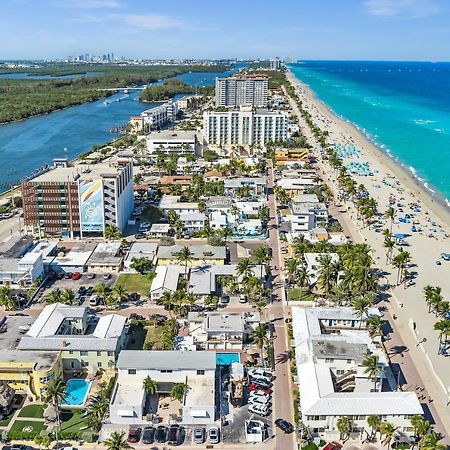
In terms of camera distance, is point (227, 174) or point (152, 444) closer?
point (152, 444)

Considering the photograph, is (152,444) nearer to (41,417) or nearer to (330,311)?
(41,417)

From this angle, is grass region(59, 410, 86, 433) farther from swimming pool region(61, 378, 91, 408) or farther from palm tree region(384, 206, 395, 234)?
palm tree region(384, 206, 395, 234)

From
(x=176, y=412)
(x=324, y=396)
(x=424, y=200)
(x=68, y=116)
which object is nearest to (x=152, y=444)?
(x=176, y=412)

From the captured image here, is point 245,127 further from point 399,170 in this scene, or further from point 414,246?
point 414,246

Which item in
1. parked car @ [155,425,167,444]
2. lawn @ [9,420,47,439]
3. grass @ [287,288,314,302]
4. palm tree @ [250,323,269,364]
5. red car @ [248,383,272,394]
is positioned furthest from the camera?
grass @ [287,288,314,302]

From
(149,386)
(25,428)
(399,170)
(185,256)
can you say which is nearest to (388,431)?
(149,386)

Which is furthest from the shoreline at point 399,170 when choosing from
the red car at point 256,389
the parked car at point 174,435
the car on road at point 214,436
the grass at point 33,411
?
the grass at point 33,411

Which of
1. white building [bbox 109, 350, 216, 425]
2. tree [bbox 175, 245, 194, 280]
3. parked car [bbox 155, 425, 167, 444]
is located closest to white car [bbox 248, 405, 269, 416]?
white building [bbox 109, 350, 216, 425]
